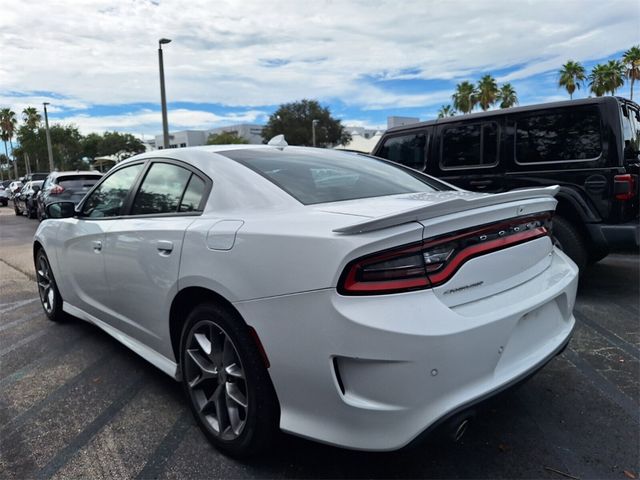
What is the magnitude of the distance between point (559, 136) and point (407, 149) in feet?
6.50

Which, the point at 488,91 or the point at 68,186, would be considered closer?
the point at 68,186

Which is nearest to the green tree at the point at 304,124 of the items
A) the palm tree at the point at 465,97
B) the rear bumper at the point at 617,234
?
the palm tree at the point at 465,97

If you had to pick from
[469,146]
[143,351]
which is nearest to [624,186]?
[469,146]

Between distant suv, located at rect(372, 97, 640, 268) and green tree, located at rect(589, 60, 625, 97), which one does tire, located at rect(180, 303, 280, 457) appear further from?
green tree, located at rect(589, 60, 625, 97)

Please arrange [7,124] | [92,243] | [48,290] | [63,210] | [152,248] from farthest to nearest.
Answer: [7,124]
[48,290]
[63,210]
[92,243]
[152,248]

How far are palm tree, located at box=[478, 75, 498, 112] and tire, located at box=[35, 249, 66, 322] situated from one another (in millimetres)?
49278

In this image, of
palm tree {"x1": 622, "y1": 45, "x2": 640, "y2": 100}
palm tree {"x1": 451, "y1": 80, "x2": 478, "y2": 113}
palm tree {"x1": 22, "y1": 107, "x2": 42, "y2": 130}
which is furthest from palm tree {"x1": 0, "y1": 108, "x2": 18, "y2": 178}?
palm tree {"x1": 622, "y1": 45, "x2": 640, "y2": 100}

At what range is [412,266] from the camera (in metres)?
1.85

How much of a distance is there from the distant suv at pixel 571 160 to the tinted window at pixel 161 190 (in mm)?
3831

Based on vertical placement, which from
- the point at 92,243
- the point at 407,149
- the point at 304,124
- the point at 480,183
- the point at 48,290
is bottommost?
the point at 48,290

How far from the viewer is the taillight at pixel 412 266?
1.82 meters

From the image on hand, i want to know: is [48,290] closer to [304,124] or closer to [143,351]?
[143,351]

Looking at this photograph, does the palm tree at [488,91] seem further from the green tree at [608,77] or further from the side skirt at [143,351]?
the side skirt at [143,351]

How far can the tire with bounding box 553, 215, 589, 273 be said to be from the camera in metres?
4.89
